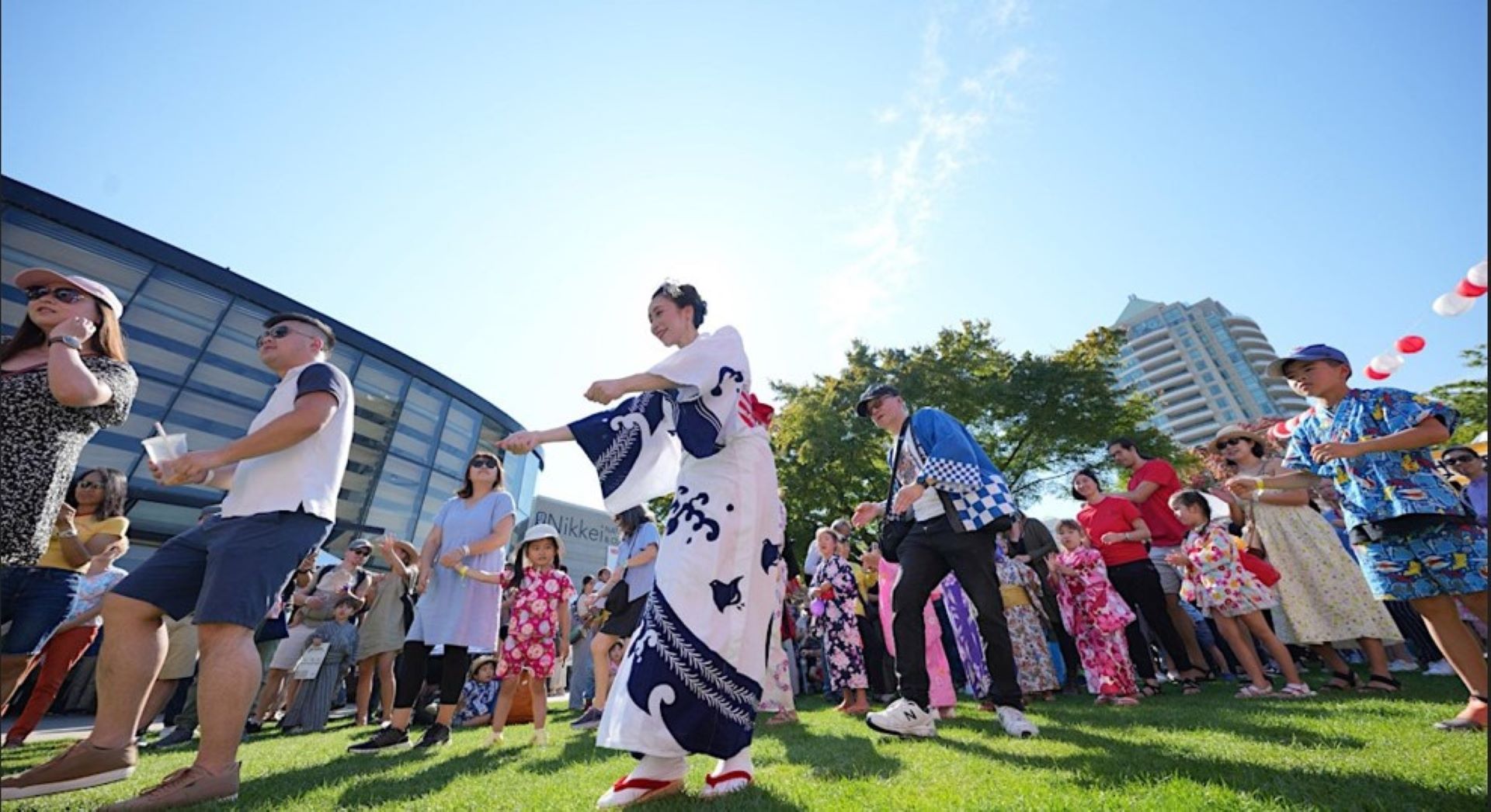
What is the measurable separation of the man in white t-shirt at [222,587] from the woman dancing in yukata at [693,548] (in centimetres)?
100

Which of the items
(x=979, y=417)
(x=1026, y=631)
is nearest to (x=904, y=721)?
(x=1026, y=631)

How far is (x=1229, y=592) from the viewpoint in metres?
4.99

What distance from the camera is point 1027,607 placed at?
594cm

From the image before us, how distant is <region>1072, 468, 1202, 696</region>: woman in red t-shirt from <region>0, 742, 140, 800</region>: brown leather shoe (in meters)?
6.81

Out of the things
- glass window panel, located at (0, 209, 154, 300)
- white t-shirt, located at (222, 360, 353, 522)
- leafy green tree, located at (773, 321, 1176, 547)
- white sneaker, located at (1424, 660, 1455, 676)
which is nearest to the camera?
white t-shirt, located at (222, 360, 353, 522)

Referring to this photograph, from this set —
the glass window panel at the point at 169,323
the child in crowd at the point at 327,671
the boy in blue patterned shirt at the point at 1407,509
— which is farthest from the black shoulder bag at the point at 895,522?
the glass window panel at the point at 169,323

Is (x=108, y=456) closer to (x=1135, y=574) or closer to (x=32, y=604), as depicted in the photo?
(x=32, y=604)

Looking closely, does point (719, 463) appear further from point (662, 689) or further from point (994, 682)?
point (994, 682)

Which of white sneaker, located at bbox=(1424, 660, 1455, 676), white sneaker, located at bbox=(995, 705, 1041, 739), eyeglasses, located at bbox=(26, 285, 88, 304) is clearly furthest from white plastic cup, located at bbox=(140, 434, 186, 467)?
white sneaker, located at bbox=(1424, 660, 1455, 676)

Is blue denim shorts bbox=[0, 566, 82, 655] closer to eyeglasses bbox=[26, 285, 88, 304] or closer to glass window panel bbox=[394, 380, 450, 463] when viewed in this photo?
eyeglasses bbox=[26, 285, 88, 304]

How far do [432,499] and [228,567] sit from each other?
20.3m

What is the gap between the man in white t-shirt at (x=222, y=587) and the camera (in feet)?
7.89

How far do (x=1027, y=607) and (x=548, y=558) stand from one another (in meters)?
4.62

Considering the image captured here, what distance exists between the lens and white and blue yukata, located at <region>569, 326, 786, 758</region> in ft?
7.53
